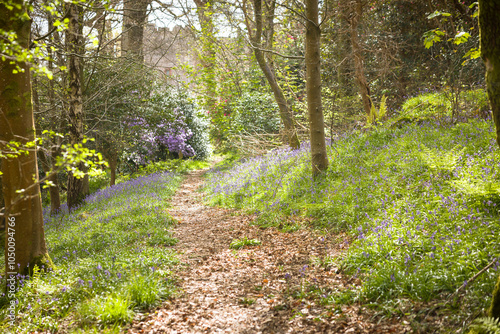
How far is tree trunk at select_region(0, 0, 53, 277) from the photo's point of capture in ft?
15.3

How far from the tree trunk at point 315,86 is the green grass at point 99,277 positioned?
159 inches

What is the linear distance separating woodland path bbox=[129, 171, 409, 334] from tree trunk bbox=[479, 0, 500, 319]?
0.85 m

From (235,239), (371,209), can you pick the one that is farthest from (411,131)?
(235,239)

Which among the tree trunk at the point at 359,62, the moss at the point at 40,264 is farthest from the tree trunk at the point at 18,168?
the tree trunk at the point at 359,62

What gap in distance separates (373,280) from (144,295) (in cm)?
279

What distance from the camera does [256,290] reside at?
458 centimetres

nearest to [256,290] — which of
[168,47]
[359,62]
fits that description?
[168,47]

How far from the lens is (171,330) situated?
12.3ft

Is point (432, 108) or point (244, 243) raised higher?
point (432, 108)

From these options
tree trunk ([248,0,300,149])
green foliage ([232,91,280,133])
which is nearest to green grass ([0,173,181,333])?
tree trunk ([248,0,300,149])

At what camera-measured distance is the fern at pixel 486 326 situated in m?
2.28

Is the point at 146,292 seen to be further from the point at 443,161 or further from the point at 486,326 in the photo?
the point at 443,161

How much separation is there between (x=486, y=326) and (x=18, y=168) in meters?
5.82

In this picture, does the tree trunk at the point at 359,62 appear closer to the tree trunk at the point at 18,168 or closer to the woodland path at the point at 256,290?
the woodland path at the point at 256,290
